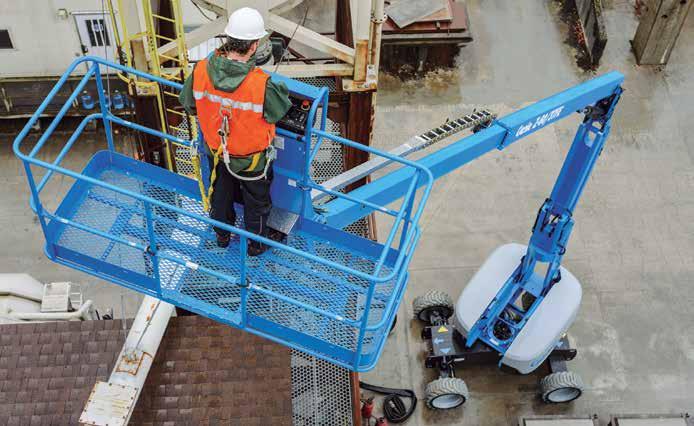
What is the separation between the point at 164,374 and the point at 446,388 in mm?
6479

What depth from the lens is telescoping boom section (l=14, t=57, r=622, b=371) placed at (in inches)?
353

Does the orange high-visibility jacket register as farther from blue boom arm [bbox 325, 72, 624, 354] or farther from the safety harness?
blue boom arm [bbox 325, 72, 624, 354]

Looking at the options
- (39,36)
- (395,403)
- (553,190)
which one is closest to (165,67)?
(39,36)

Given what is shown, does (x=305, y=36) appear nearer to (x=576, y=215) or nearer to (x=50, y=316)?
(x=50, y=316)

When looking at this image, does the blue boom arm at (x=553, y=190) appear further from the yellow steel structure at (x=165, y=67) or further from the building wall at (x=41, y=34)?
the building wall at (x=41, y=34)

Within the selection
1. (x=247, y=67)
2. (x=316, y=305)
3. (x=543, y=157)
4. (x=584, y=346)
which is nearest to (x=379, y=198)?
(x=316, y=305)

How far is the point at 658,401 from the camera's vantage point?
53.7 ft

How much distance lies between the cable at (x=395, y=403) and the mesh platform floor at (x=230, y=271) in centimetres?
644

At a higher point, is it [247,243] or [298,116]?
[298,116]

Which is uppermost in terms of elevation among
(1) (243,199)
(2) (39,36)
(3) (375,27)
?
(2) (39,36)

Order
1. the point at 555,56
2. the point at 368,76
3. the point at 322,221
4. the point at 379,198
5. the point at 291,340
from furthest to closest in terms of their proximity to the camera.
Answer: the point at 555,56 → the point at 368,76 → the point at 379,198 → the point at 322,221 → the point at 291,340

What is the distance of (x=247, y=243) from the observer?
31.6 feet

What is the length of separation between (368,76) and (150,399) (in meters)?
6.21

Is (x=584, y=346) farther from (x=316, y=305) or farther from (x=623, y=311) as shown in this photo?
(x=316, y=305)
